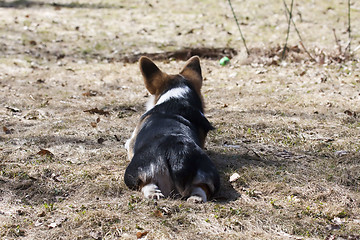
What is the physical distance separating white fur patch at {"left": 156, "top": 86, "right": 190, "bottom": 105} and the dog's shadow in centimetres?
83

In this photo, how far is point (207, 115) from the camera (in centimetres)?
684

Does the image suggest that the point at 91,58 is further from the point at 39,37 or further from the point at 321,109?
the point at 321,109

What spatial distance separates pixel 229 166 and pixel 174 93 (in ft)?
3.62

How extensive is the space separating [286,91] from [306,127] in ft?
6.61

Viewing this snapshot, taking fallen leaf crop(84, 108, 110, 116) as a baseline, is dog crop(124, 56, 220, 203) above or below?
above

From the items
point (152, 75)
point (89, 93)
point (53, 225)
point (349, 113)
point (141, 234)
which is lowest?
point (89, 93)

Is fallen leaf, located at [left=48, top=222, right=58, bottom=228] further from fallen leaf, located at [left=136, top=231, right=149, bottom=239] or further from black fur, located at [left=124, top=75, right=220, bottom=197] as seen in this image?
black fur, located at [left=124, top=75, right=220, bottom=197]

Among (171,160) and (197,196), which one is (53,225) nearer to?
(171,160)

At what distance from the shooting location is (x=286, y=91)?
7973mm

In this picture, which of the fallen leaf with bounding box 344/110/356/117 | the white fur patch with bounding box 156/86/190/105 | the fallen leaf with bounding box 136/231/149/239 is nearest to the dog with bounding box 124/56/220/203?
the white fur patch with bounding box 156/86/190/105

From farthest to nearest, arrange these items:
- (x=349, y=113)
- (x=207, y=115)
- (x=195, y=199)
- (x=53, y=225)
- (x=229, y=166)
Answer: (x=207, y=115) → (x=349, y=113) → (x=229, y=166) → (x=195, y=199) → (x=53, y=225)

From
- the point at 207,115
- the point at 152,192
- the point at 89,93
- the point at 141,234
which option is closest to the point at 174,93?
the point at 152,192

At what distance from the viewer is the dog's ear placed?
5.41m

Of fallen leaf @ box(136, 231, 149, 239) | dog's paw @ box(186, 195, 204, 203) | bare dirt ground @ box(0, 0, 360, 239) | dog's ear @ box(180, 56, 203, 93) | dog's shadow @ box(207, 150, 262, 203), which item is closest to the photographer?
fallen leaf @ box(136, 231, 149, 239)
